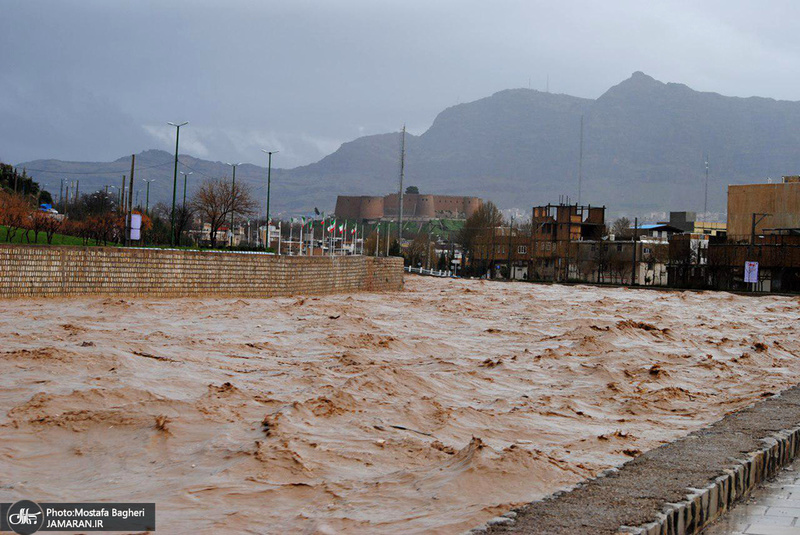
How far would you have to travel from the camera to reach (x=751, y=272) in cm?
7556

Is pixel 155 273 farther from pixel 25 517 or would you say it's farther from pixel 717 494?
pixel 717 494

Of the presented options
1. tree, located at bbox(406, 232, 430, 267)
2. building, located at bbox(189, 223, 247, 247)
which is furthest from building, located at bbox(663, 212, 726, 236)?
building, located at bbox(189, 223, 247, 247)

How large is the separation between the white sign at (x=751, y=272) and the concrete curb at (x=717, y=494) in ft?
227

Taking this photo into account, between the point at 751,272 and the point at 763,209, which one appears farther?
the point at 763,209

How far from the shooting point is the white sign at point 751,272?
2955 inches

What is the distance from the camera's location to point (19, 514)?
741cm

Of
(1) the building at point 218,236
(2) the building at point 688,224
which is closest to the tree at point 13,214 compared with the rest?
(1) the building at point 218,236

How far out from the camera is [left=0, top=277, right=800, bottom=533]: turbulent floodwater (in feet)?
27.4

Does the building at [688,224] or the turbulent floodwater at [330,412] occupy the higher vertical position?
the building at [688,224]

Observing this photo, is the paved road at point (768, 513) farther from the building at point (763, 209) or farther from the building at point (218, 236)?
the building at point (763, 209)

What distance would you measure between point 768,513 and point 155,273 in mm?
30373

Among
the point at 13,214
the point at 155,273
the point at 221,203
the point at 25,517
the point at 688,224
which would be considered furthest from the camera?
Answer: the point at 688,224

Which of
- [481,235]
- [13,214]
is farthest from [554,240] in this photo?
[13,214]

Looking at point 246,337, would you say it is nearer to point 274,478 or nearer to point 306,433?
point 306,433
